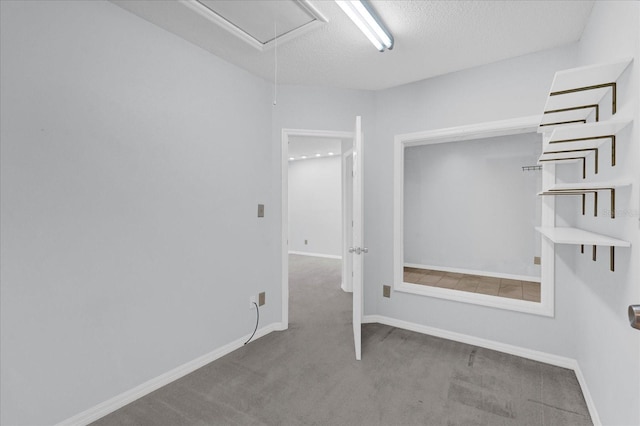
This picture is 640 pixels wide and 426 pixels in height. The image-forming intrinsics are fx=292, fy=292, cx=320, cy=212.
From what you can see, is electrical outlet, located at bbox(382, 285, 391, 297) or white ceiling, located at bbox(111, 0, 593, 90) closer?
white ceiling, located at bbox(111, 0, 593, 90)

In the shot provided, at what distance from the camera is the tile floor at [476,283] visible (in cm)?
262

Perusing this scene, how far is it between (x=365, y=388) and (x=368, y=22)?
2466mm

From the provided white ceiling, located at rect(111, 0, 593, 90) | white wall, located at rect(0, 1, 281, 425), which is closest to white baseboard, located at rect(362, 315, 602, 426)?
white wall, located at rect(0, 1, 281, 425)

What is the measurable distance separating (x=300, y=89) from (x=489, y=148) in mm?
2070

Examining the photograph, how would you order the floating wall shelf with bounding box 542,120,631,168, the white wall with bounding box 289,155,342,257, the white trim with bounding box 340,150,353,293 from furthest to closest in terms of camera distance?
the white wall with bounding box 289,155,342,257 < the white trim with bounding box 340,150,353,293 < the floating wall shelf with bounding box 542,120,631,168

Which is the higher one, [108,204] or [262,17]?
[262,17]

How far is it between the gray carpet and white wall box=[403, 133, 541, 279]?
3.29 feet

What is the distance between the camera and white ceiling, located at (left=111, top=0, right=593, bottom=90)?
1.84m

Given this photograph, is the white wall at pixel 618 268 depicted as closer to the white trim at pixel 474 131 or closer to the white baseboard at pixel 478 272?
the white trim at pixel 474 131

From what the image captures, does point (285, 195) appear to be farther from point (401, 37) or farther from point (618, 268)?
point (618, 268)

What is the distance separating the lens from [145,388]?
1.98 metres

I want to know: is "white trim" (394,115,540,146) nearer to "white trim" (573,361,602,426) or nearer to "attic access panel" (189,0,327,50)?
"attic access panel" (189,0,327,50)

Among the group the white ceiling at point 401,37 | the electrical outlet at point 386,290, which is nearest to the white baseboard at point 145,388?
the electrical outlet at point 386,290

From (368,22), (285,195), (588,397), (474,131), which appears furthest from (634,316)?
(285,195)
